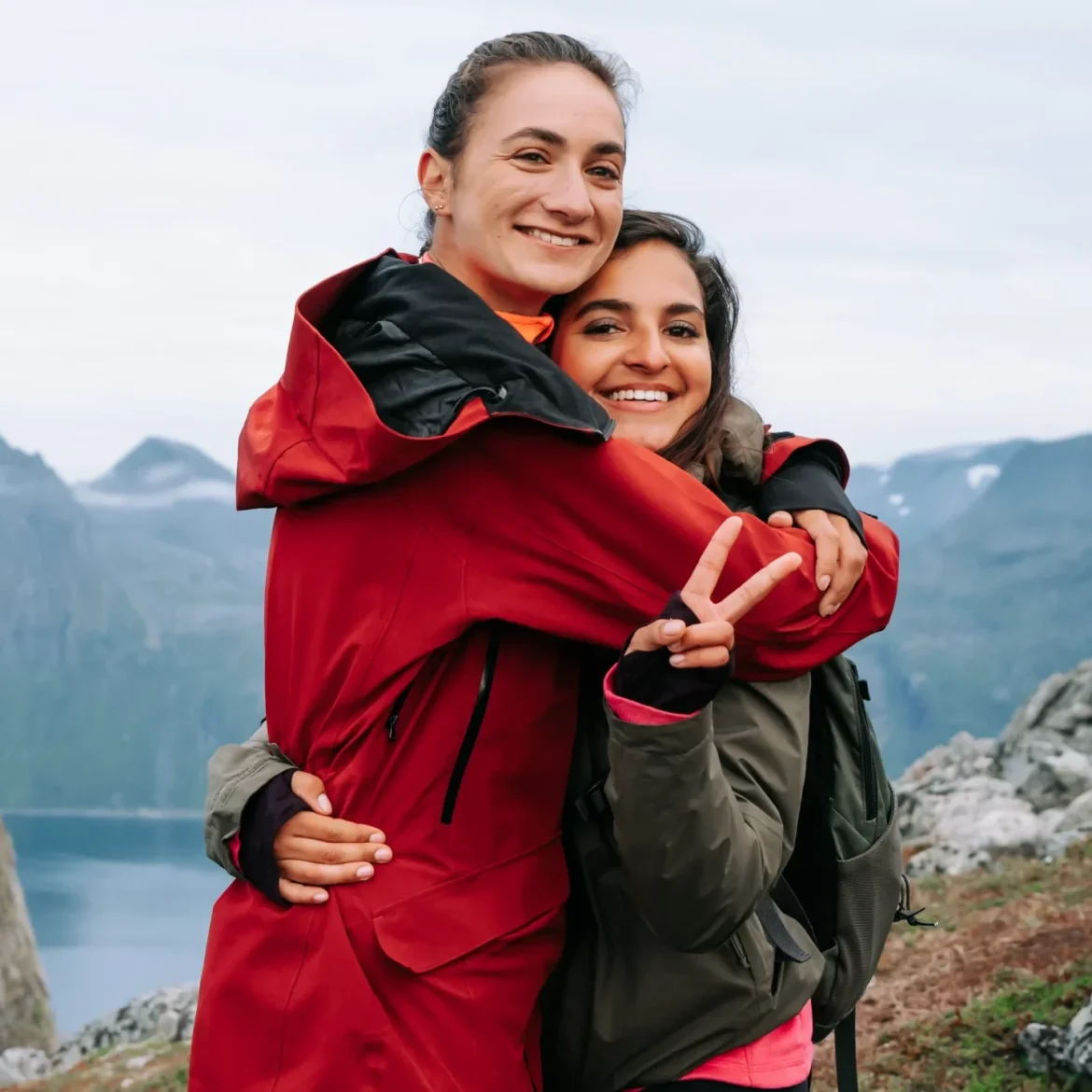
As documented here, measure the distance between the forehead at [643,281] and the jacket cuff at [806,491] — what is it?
49 centimetres

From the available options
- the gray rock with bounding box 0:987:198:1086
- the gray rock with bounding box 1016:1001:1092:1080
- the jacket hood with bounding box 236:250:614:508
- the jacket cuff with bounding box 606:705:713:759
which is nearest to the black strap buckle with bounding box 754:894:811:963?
the jacket cuff with bounding box 606:705:713:759

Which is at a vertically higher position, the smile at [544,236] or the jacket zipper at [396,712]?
the smile at [544,236]

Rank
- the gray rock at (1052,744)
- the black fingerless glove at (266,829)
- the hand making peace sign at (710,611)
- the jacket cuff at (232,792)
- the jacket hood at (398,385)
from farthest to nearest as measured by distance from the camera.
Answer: the gray rock at (1052,744) < the jacket cuff at (232,792) < the black fingerless glove at (266,829) < the jacket hood at (398,385) < the hand making peace sign at (710,611)

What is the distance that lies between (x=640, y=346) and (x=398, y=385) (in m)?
0.86

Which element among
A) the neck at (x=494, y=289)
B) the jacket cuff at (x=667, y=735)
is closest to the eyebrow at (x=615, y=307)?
the neck at (x=494, y=289)

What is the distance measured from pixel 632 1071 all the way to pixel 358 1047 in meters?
0.61

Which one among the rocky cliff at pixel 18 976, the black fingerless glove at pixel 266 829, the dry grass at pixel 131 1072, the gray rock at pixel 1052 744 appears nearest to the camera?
the black fingerless glove at pixel 266 829

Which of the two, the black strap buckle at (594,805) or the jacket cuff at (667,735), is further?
the black strap buckle at (594,805)

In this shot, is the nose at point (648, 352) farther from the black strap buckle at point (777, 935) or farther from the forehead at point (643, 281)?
the black strap buckle at point (777, 935)

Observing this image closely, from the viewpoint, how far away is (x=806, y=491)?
10.8ft

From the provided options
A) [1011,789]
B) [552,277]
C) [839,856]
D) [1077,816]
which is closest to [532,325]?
[552,277]

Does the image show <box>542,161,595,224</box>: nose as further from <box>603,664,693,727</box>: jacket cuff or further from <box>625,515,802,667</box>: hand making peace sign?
<box>603,664,693,727</box>: jacket cuff

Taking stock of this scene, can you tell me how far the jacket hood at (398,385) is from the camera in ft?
8.96

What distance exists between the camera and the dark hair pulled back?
11.0ft
